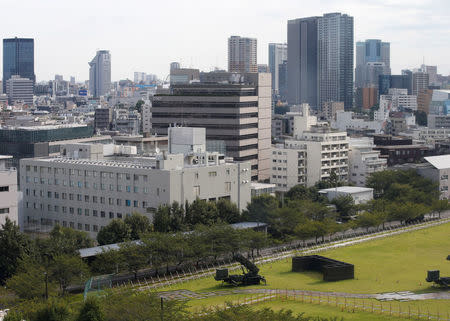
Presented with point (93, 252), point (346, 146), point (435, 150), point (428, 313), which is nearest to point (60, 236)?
point (93, 252)

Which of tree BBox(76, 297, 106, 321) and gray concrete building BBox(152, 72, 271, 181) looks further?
gray concrete building BBox(152, 72, 271, 181)

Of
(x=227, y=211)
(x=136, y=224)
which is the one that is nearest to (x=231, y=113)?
(x=227, y=211)

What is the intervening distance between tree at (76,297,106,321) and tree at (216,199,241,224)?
24.7m

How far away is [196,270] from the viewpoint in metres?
44.2

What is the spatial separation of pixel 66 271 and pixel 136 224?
10394mm

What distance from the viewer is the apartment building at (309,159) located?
7681cm

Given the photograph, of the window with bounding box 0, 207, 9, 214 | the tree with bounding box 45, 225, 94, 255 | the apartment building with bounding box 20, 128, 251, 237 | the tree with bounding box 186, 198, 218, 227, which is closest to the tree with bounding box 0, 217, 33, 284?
the tree with bounding box 45, 225, 94, 255

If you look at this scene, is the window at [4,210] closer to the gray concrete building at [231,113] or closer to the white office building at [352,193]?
the white office building at [352,193]

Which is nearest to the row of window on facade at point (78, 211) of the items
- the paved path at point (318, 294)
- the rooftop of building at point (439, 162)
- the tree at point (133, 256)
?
the tree at point (133, 256)

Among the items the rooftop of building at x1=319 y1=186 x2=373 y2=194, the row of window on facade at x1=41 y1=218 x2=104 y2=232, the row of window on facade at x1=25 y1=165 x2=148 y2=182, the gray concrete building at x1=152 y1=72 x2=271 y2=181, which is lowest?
the row of window on facade at x1=41 y1=218 x2=104 y2=232

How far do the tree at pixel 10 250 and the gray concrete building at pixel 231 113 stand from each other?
38950 millimetres

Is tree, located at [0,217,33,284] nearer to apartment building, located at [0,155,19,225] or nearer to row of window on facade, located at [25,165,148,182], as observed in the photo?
apartment building, located at [0,155,19,225]

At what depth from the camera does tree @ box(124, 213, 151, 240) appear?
46.9 meters

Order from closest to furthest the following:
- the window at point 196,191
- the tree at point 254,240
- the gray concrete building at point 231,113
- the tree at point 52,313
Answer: the tree at point 52,313 → the tree at point 254,240 → the window at point 196,191 → the gray concrete building at point 231,113
